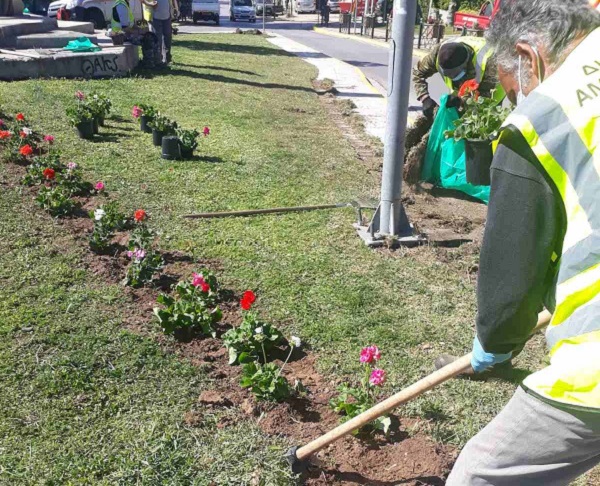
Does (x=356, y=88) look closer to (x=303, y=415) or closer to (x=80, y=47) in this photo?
(x=80, y=47)

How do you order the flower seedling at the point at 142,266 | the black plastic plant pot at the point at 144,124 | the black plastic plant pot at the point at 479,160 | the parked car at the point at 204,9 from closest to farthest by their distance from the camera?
the flower seedling at the point at 142,266 → the black plastic plant pot at the point at 479,160 → the black plastic plant pot at the point at 144,124 → the parked car at the point at 204,9

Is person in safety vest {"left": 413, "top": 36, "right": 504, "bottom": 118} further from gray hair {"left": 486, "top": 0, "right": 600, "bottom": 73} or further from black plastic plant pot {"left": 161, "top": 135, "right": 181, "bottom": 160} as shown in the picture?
gray hair {"left": 486, "top": 0, "right": 600, "bottom": 73}

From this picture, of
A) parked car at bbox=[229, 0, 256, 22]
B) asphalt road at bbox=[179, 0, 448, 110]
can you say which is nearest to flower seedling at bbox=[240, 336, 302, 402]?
asphalt road at bbox=[179, 0, 448, 110]

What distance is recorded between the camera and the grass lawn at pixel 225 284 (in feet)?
9.05

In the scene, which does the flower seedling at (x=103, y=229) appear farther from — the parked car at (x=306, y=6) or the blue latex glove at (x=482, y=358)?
the parked car at (x=306, y=6)

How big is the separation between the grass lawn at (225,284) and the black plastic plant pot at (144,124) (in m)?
0.21

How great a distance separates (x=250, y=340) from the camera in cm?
339

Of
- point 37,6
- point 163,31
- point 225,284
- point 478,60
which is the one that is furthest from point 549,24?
point 37,6

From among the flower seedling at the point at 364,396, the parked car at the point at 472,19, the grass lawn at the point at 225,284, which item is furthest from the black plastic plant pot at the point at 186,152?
the parked car at the point at 472,19

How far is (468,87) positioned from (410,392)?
397cm

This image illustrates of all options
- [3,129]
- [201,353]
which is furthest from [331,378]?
[3,129]

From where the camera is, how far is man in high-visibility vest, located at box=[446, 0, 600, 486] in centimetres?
134

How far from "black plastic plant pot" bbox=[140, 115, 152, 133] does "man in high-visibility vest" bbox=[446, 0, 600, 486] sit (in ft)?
22.2

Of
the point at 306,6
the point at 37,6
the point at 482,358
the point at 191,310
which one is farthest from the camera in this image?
the point at 306,6
